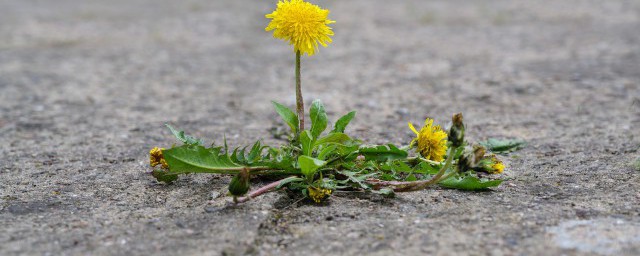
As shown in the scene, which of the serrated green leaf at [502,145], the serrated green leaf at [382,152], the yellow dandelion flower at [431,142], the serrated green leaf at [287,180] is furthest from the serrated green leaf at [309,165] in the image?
the serrated green leaf at [502,145]

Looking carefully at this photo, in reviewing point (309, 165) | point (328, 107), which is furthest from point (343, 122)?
point (328, 107)

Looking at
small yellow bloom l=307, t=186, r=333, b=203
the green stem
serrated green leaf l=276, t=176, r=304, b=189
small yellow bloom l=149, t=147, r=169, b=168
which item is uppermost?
small yellow bloom l=149, t=147, r=169, b=168

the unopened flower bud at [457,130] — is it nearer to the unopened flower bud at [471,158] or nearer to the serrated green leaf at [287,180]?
the unopened flower bud at [471,158]

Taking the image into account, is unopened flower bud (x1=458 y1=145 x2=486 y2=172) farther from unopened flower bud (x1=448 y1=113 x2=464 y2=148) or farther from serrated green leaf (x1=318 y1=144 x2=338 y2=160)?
serrated green leaf (x1=318 y1=144 x2=338 y2=160)

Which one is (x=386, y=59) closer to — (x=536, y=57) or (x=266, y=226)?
(x=536, y=57)

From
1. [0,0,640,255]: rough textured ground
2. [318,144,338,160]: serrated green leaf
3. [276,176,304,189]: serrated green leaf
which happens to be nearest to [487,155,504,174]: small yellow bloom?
[0,0,640,255]: rough textured ground

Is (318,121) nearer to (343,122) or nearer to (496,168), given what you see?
(343,122)
